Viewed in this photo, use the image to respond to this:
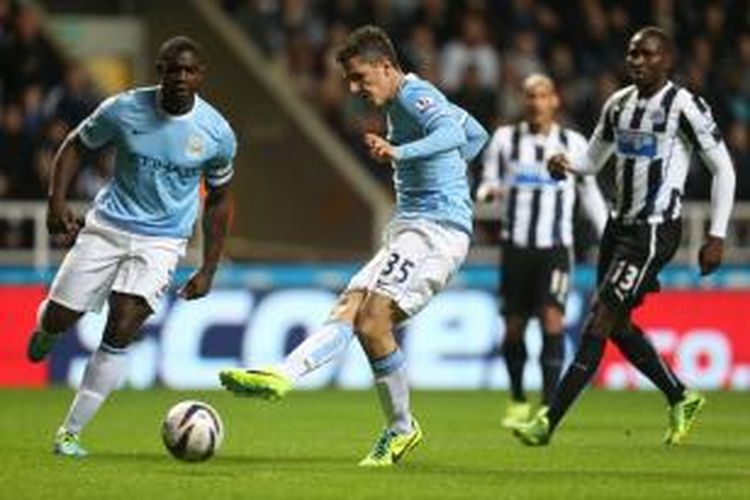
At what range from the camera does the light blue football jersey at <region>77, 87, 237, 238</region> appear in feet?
39.0

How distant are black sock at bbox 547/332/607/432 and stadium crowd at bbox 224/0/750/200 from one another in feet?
30.9

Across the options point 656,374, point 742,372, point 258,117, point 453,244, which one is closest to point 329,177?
point 258,117

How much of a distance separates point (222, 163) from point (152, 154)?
0.40m

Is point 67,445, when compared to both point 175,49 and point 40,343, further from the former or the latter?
point 175,49

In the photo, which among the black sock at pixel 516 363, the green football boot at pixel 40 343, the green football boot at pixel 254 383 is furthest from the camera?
the black sock at pixel 516 363

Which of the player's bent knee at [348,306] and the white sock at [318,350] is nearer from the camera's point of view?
the white sock at [318,350]

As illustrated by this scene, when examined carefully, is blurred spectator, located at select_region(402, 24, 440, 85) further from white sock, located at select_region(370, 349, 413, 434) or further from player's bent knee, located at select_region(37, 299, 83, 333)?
white sock, located at select_region(370, 349, 413, 434)

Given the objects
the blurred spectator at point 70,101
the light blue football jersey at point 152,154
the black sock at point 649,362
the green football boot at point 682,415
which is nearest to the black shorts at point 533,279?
the black sock at point 649,362

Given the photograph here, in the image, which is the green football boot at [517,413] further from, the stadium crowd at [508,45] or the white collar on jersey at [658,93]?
the stadium crowd at [508,45]

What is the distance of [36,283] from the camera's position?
1959cm

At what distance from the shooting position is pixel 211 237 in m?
12.2

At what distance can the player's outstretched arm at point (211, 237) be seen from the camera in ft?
39.5

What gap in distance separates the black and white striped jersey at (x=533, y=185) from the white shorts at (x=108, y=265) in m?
4.15

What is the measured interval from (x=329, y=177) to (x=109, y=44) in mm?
3088
